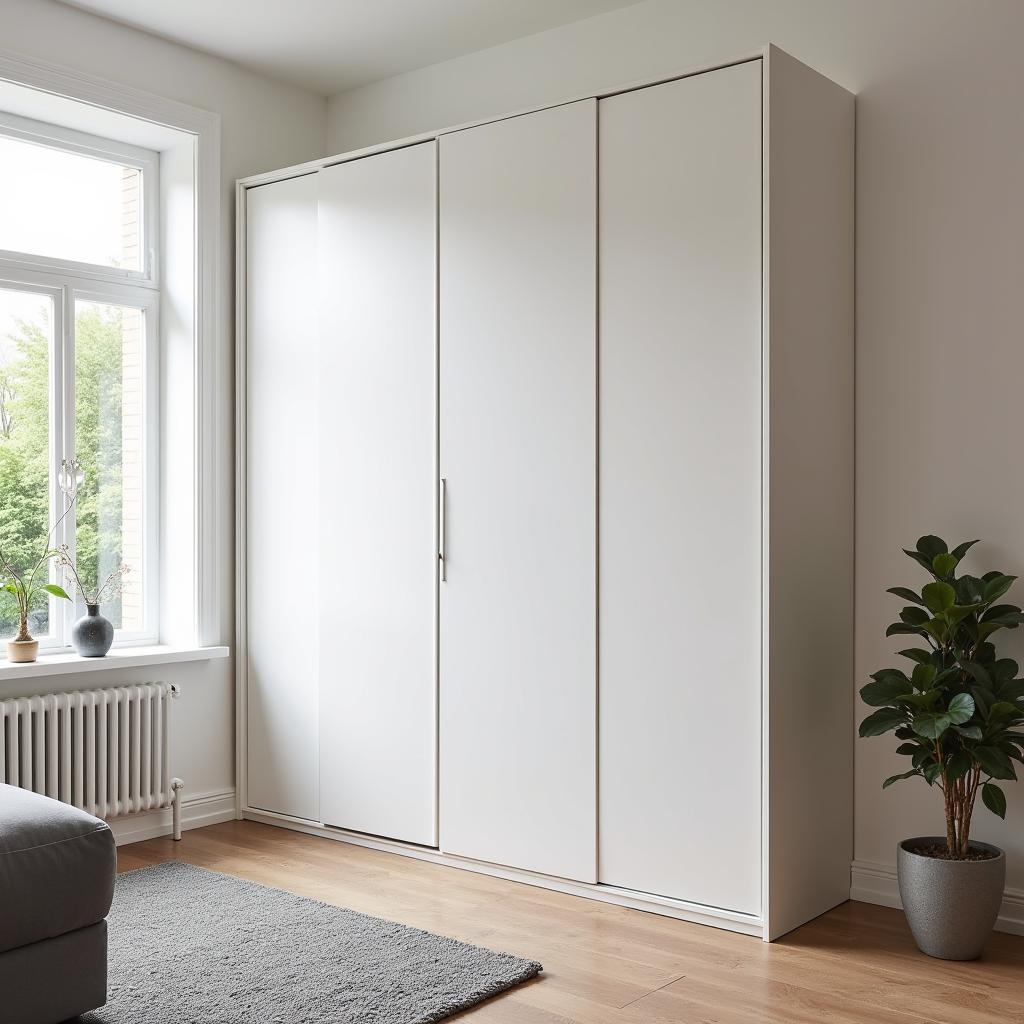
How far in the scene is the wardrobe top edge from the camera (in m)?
3.10

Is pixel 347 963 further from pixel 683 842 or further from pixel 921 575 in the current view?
pixel 921 575

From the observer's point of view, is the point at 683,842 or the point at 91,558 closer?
the point at 683,842

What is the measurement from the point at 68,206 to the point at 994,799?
141 inches

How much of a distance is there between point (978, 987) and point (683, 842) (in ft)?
2.70

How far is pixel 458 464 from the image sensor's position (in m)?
3.68

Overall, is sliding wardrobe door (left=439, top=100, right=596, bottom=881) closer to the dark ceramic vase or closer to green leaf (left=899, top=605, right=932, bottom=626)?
green leaf (left=899, top=605, right=932, bottom=626)

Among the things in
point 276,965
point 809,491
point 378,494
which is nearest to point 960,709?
point 809,491

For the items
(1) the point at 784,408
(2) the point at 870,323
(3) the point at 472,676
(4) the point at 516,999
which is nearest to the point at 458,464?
(3) the point at 472,676

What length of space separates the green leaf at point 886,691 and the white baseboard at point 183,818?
2.50 meters

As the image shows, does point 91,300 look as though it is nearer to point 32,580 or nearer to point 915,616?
point 32,580

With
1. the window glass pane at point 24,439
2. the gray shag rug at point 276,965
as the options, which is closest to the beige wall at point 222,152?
the window glass pane at point 24,439

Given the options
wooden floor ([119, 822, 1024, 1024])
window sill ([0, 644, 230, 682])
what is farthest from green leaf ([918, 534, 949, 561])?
window sill ([0, 644, 230, 682])

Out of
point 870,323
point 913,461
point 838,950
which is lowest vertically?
point 838,950

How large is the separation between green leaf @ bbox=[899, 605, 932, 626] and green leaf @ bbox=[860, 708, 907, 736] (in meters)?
0.23
